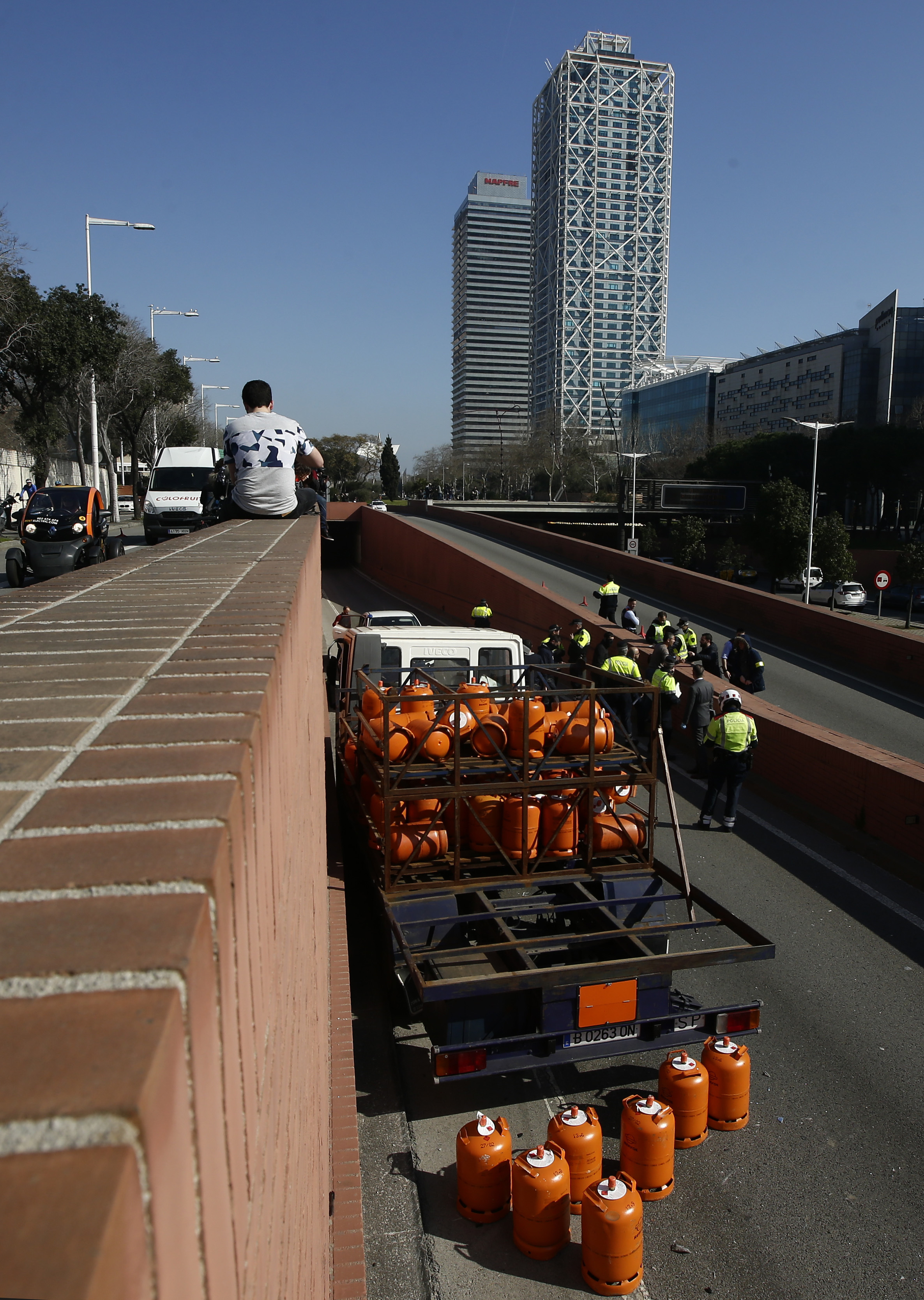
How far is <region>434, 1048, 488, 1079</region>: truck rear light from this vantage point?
593cm

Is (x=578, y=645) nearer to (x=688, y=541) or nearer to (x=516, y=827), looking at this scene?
(x=516, y=827)

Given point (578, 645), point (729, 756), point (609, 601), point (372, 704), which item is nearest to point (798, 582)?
point (609, 601)

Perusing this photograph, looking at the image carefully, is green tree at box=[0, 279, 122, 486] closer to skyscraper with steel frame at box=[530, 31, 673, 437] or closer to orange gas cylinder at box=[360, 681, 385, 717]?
orange gas cylinder at box=[360, 681, 385, 717]

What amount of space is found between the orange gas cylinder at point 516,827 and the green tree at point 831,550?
42.5 meters

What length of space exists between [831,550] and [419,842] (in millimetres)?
43744

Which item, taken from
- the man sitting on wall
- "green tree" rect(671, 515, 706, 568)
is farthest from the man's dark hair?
"green tree" rect(671, 515, 706, 568)

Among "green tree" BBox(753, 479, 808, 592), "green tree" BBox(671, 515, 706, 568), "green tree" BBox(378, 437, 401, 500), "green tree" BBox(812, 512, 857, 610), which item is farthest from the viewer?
"green tree" BBox(378, 437, 401, 500)

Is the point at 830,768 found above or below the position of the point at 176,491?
below

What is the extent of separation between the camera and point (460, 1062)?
237 inches

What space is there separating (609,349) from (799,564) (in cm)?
16456

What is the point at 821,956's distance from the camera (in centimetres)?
856

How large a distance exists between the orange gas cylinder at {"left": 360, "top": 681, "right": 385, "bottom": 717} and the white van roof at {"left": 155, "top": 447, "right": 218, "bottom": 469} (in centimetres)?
2040

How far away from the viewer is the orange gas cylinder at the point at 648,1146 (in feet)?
17.8

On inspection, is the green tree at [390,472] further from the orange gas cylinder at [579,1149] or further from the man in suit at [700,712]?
the orange gas cylinder at [579,1149]
